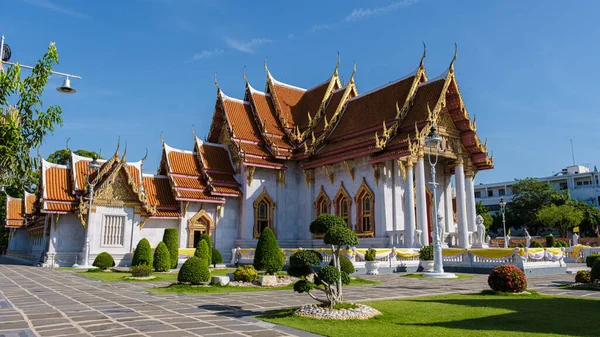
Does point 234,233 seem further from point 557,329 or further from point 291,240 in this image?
point 557,329

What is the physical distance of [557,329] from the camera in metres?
7.27

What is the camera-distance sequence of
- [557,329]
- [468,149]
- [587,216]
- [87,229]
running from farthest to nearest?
[587,216] → [468,149] → [87,229] → [557,329]

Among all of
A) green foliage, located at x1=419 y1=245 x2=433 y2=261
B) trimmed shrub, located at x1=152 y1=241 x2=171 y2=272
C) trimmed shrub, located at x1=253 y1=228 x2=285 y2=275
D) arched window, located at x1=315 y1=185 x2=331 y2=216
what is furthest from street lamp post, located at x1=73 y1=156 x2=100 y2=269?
green foliage, located at x1=419 y1=245 x2=433 y2=261

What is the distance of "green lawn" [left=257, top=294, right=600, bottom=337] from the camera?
23.2 feet

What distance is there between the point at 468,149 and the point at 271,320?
21.4 metres

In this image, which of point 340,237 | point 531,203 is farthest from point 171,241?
point 531,203

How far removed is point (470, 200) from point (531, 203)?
40.8 meters

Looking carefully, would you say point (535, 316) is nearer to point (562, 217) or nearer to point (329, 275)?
point (329, 275)

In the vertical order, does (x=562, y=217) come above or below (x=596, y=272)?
above

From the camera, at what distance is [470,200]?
2644 centimetres

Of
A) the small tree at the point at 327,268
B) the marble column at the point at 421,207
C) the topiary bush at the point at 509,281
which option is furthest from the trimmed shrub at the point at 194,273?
the marble column at the point at 421,207

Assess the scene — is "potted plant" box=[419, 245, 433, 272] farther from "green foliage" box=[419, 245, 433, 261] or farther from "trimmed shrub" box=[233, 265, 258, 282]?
"trimmed shrub" box=[233, 265, 258, 282]

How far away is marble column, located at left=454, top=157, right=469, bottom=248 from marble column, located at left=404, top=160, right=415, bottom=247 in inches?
139

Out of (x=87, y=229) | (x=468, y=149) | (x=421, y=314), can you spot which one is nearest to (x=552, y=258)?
(x=468, y=149)
